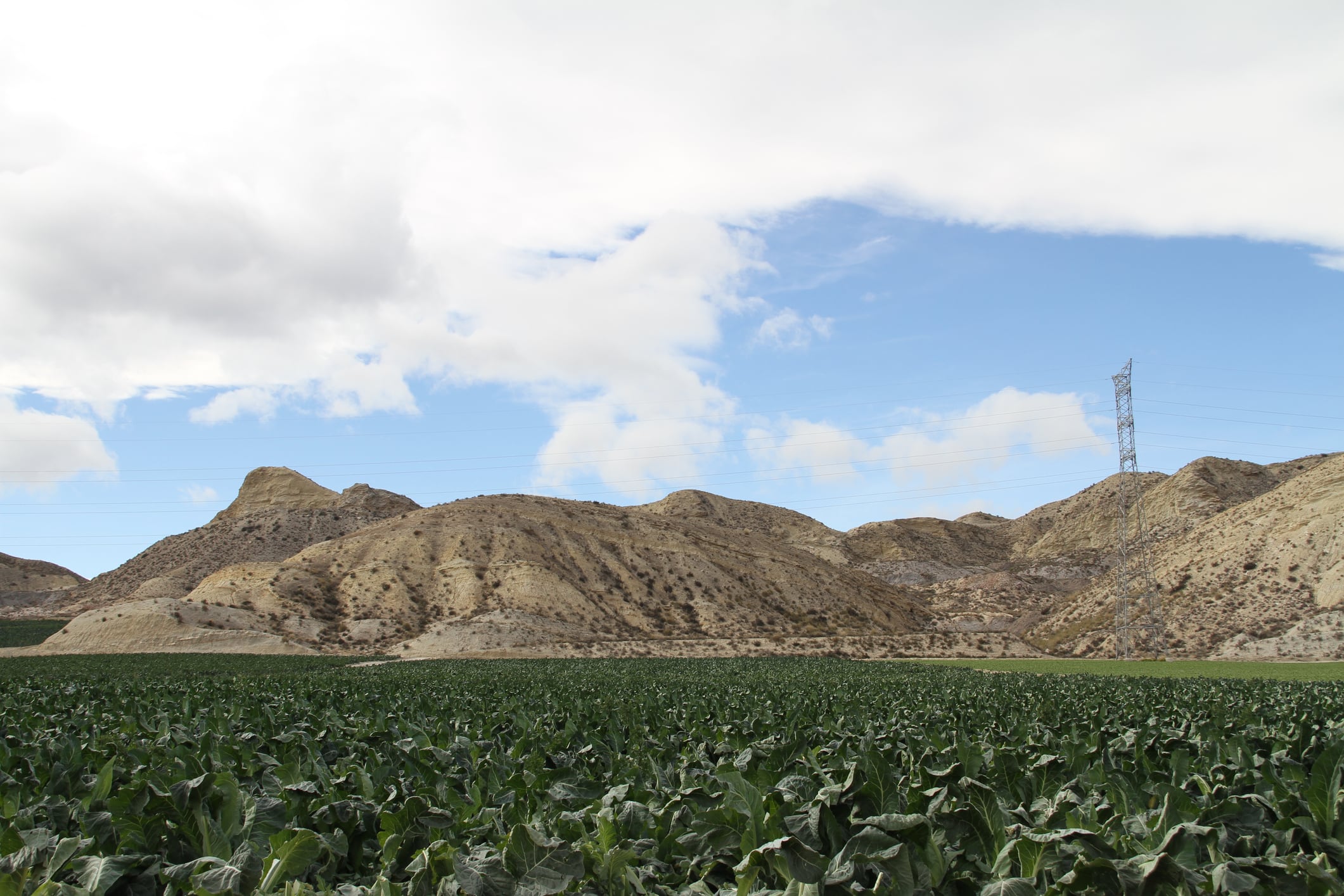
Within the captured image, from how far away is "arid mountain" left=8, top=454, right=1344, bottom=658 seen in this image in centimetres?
7300

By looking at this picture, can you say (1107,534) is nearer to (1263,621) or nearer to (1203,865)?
(1263,621)

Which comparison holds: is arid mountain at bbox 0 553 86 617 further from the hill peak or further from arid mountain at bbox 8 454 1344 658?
the hill peak

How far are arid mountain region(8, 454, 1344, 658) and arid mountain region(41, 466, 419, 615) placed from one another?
573mm

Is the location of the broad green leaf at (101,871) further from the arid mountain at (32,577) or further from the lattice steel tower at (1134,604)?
the arid mountain at (32,577)

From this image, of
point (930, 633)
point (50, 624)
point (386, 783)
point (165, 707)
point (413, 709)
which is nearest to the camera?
point (386, 783)

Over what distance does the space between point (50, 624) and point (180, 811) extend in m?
128

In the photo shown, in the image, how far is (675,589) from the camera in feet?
314

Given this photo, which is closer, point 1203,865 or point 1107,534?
point 1203,865

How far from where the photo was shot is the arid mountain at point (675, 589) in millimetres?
73000

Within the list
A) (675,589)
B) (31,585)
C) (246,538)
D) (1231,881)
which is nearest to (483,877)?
(1231,881)

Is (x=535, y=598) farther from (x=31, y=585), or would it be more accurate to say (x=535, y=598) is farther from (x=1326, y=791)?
(x=31, y=585)

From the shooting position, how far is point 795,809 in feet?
16.4

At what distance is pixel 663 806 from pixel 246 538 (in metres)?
150

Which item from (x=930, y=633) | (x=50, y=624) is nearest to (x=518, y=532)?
(x=930, y=633)
